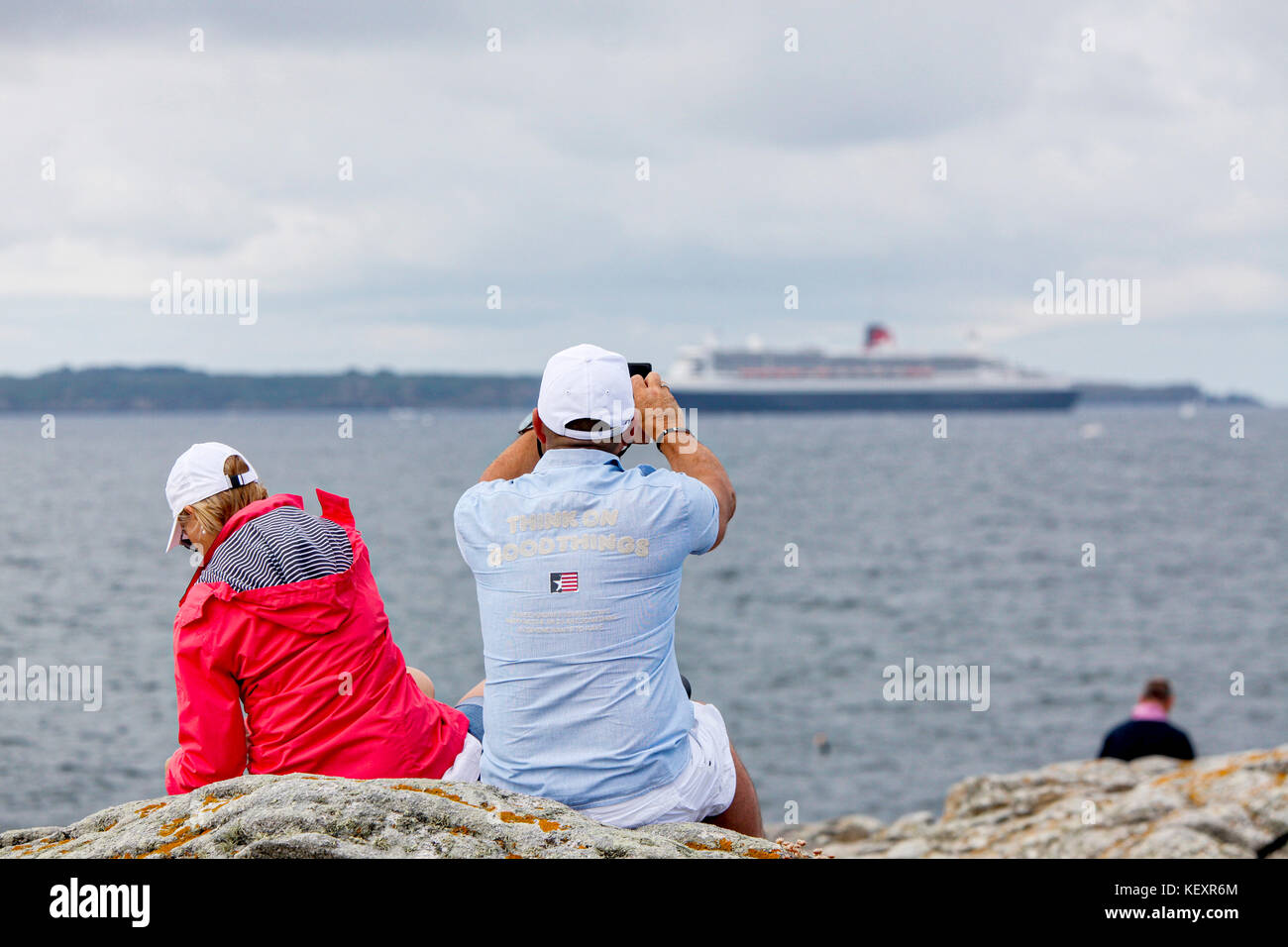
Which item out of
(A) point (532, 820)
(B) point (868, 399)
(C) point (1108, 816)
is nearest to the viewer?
(A) point (532, 820)

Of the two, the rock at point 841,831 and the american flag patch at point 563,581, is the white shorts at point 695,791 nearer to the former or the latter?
the american flag patch at point 563,581

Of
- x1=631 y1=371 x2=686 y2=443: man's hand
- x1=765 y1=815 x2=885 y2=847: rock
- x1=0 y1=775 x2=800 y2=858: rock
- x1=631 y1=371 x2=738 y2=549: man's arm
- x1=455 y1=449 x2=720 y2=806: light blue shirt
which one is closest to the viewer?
x1=0 y1=775 x2=800 y2=858: rock

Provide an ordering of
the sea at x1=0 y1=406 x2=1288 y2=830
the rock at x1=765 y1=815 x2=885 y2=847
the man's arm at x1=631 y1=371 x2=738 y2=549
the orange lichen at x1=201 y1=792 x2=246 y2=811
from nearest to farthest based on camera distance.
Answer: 1. the orange lichen at x1=201 y1=792 x2=246 y2=811
2. the man's arm at x1=631 y1=371 x2=738 y2=549
3. the rock at x1=765 y1=815 x2=885 y2=847
4. the sea at x1=0 y1=406 x2=1288 y2=830

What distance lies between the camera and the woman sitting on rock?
275 cm

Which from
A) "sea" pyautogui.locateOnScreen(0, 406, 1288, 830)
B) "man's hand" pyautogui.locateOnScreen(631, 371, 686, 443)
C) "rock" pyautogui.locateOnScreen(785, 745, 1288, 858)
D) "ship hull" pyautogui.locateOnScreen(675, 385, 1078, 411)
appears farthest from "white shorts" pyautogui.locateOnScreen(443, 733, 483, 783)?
"ship hull" pyautogui.locateOnScreen(675, 385, 1078, 411)

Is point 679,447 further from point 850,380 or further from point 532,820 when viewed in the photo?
point 850,380

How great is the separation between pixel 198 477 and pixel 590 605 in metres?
1.16

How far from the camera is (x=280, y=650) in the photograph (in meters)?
2.80

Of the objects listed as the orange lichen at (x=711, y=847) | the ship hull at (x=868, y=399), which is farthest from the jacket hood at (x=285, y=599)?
the ship hull at (x=868, y=399)

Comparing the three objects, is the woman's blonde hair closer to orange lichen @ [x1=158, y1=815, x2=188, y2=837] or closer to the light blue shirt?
the light blue shirt

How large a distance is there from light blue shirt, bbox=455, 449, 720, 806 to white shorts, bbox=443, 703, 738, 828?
31 millimetres

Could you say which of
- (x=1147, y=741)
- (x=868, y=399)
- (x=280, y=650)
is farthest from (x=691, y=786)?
(x=868, y=399)

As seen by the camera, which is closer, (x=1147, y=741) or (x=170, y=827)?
(x=170, y=827)

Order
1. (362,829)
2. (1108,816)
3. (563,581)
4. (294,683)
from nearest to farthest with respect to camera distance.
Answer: (362,829), (563,581), (294,683), (1108,816)
